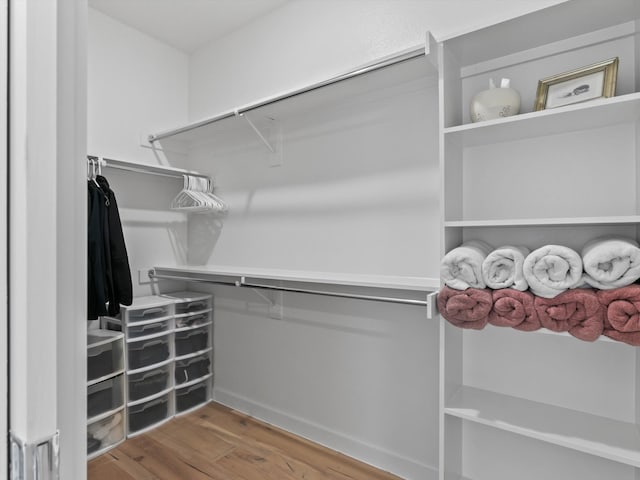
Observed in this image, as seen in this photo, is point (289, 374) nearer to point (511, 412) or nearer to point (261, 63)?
point (511, 412)

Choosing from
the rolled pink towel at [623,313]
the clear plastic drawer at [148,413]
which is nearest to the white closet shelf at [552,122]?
the rolled pink towel at [623,313]

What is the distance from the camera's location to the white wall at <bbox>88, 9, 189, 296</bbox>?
2.34 metres

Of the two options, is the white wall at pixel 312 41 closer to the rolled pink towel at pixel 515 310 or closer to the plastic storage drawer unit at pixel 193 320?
the rolled pink towel at pixel 515 310

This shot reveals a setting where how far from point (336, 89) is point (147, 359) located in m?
1.87

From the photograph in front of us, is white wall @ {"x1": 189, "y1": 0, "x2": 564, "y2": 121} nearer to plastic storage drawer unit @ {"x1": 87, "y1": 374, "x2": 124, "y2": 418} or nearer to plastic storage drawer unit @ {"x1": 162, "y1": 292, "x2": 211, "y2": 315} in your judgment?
plastic storage drawer unit @ {"x1": 162, "y1": 292, "x2": 211, "y2": 315}

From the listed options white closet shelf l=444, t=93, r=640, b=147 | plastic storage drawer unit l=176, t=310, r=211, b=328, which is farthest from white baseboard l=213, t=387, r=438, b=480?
white closet shelf l=444, t=93, r=640, b=147

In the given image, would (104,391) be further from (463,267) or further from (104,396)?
(463,267)

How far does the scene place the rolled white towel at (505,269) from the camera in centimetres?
128

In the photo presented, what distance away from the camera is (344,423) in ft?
6.65

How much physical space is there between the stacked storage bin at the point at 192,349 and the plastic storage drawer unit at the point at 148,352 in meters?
0.08

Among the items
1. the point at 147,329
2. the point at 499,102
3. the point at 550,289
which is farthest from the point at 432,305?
the point at 147,329

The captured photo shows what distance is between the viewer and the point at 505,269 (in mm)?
1319

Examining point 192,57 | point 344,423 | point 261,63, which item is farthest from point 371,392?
point 192,57

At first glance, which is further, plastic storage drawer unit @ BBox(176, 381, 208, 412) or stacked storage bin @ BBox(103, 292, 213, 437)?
plastic storage drawer unit @ BBox(176, 381, 208, 412)
